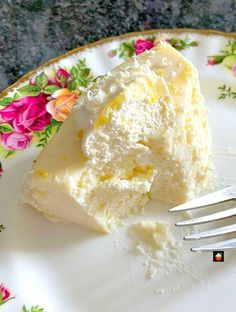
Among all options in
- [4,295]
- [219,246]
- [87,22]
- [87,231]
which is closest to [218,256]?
[219,246]

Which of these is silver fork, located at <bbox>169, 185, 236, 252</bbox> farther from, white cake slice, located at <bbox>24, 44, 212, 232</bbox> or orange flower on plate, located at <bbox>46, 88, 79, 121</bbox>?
orange flower on plate, located at <bbox>46, 88, 79, 121</bbox>

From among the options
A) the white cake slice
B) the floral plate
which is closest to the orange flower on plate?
the floral plate

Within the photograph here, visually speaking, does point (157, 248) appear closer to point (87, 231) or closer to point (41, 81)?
point (87, 231)

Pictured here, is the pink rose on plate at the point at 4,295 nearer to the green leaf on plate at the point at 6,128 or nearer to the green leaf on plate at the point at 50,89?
the green leaf on plate at the point at 6,128

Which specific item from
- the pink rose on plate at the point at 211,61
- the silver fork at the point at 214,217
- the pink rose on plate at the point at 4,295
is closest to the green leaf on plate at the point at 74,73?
the pink rose on plate at the point at 211,61

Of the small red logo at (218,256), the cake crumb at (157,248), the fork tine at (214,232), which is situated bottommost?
the small red logo at (218,256)

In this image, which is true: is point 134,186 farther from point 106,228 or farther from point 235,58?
point 235,58
